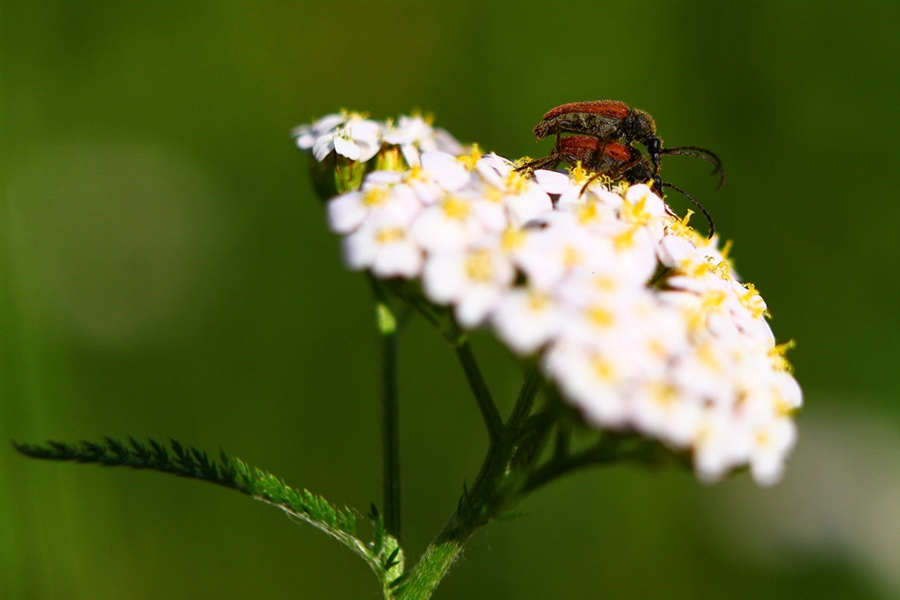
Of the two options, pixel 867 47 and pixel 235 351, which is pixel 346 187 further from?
pixel 867 47

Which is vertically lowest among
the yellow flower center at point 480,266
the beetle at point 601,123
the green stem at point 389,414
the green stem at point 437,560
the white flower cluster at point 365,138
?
the green stem at point 437,560

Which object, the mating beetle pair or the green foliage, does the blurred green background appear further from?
the mating beetle pair

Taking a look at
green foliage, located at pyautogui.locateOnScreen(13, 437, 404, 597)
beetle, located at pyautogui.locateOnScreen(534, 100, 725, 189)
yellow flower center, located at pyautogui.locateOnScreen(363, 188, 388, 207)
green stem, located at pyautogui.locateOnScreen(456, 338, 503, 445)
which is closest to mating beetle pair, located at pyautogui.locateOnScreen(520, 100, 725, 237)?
beetle, located at pyautogui.locateOnScreen(534, 100, 725, 189)

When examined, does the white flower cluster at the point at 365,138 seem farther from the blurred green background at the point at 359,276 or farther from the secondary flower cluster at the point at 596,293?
the blurred green background at the point at 359,276

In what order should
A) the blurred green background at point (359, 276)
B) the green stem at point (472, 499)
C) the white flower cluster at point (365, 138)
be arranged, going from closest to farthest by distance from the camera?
the green stem at point (472, 499), the white flower cluster at point (365, 138), the blurred green background at point (359, 276)

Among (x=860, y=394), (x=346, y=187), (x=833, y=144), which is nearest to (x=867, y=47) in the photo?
(x=833, y=144)

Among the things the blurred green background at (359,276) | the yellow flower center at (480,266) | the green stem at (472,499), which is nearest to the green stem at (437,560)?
the green stem at (472,499)

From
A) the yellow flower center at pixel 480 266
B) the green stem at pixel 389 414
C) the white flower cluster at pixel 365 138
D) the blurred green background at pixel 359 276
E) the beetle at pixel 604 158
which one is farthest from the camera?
the blurred green background at pixel 359 276
